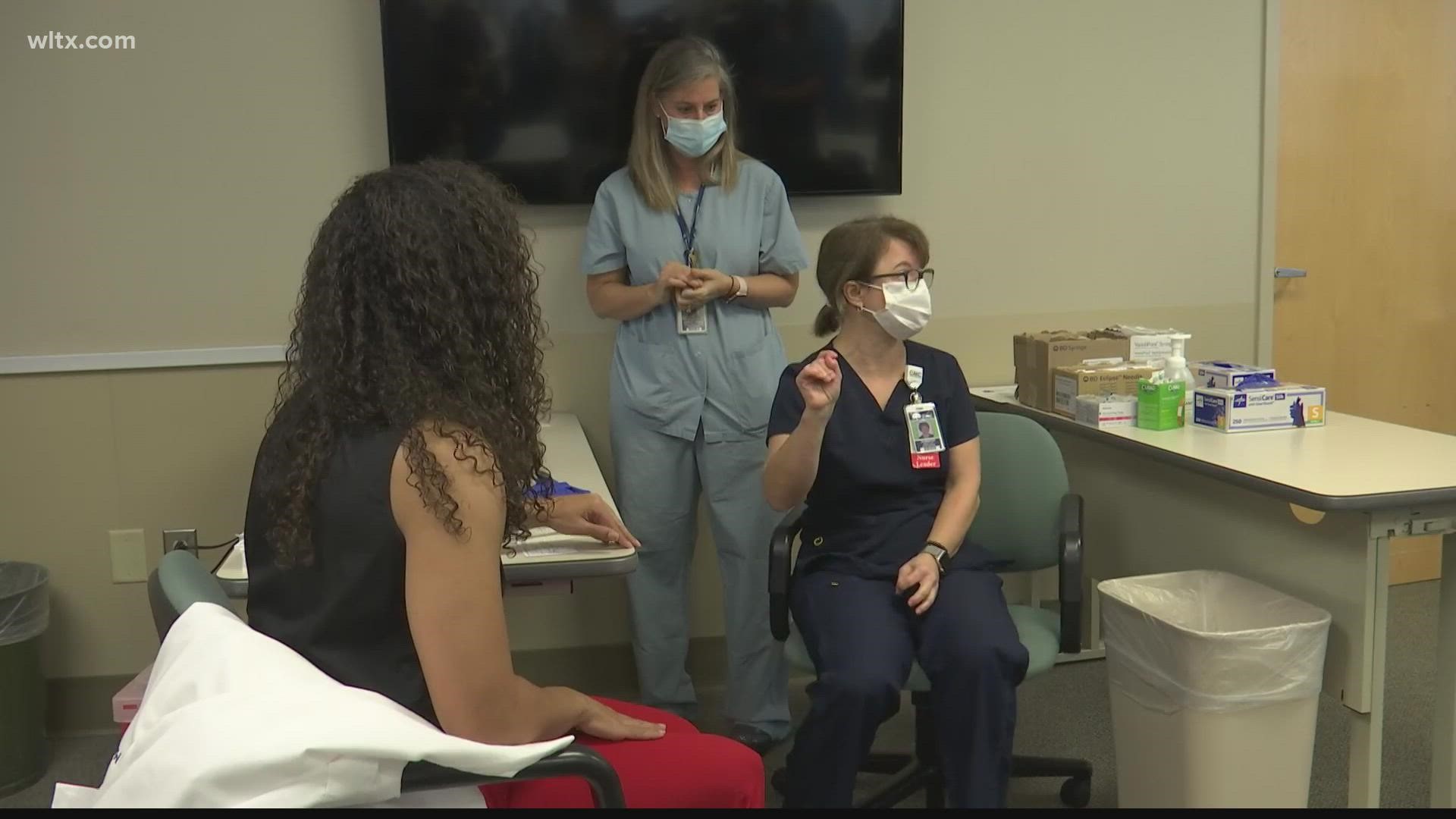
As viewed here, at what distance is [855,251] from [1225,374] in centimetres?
88

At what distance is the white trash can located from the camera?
211 cm

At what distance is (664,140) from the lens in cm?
286

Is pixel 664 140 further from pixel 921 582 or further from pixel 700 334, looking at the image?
pixel 921 582

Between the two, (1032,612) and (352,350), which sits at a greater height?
(352,350)

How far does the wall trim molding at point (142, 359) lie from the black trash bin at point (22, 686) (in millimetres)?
505

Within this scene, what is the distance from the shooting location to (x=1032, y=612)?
Result: 7.91 ft

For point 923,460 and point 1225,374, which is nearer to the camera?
point 923,460

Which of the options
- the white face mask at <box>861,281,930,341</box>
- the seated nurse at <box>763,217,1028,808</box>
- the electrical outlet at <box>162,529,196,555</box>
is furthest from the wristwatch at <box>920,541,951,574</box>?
the electrical outlet at <box>162,529,196,555</box>

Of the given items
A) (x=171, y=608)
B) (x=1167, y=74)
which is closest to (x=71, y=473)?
(x=171, y=608)

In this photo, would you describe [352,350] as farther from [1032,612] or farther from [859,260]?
[1032,612]

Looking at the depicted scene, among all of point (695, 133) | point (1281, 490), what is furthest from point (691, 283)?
point (1281, 490)

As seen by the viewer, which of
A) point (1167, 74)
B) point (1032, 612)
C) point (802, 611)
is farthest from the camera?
point (1167, 74)

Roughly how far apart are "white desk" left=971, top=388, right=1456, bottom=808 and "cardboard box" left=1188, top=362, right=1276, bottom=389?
0.11 metres
